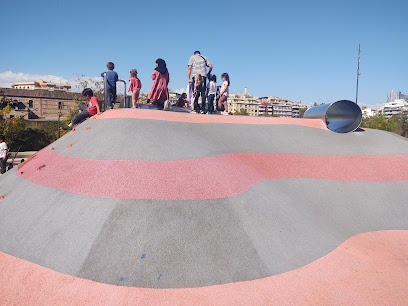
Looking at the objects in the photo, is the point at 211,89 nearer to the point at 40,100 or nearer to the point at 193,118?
the point at 193,118

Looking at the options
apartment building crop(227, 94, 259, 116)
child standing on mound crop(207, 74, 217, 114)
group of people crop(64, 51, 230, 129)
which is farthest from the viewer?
apartment building crop(227, 94, 259, 116)

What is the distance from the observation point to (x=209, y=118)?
10.0 meters

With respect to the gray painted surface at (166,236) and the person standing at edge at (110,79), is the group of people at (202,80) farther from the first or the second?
the gray painted surface at (166,236)

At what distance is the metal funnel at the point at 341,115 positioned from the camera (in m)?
11.4

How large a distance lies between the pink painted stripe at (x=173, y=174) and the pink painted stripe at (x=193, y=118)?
82.4 inches

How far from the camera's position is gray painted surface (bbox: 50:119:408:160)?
7.05m

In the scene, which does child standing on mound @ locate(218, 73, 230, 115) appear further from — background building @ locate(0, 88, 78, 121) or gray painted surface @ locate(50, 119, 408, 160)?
background building @ locate(0, 88, 78, 121)

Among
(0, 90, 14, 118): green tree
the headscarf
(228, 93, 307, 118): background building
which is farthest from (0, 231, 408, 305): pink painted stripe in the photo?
(228, 93, 307, 118): background building

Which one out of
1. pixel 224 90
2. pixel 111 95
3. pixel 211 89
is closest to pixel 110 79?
pixel 111 95

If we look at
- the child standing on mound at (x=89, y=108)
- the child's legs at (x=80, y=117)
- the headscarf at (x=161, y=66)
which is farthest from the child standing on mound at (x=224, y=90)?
the child's legs at (x=80, y=117)

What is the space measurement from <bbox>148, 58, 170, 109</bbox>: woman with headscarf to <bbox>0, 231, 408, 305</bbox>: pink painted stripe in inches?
318

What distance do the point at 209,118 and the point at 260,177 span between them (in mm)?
3487

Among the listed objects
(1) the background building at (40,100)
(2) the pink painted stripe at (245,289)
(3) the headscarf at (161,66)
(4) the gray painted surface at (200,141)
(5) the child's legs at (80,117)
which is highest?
(1) the background building at (40,100)

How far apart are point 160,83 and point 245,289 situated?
A: 910cm
